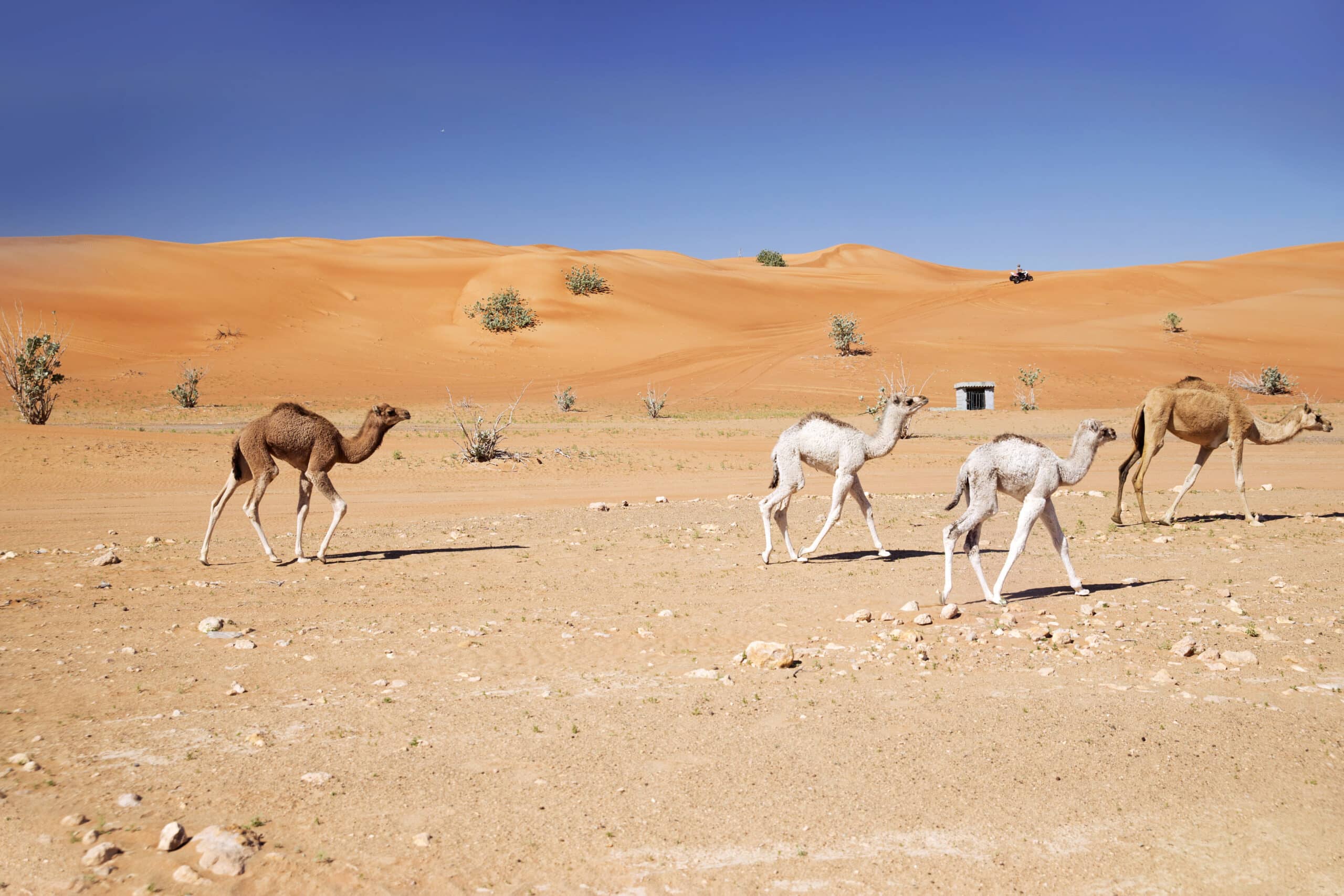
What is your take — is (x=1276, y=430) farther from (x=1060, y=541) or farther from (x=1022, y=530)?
(x=1022, y=530)

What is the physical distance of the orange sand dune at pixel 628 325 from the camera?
140 feet

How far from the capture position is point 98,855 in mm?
4520

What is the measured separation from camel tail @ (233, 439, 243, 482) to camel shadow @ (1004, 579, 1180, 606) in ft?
28.8

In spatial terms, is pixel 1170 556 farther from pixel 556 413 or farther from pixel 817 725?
pixel 556 413

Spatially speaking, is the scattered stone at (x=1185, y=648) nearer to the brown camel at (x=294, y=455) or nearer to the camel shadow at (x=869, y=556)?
the camel shadow at (x=869, y=556)

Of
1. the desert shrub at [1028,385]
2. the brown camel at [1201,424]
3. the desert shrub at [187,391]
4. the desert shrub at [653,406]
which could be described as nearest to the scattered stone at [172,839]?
the brown camel at [1201,424]

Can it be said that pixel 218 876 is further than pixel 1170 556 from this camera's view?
No

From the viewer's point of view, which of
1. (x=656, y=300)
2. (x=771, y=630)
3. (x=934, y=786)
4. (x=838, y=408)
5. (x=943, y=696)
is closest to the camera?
(x=934, y=786)

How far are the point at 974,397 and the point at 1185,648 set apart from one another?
28.9 m

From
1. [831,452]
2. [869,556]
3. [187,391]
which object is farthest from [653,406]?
[831,452]

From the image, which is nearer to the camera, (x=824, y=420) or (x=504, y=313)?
(x=824, y=420)

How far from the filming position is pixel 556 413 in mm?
35719

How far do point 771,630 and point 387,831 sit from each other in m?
4.38

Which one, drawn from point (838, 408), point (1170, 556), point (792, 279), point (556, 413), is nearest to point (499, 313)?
point (556, 413)
